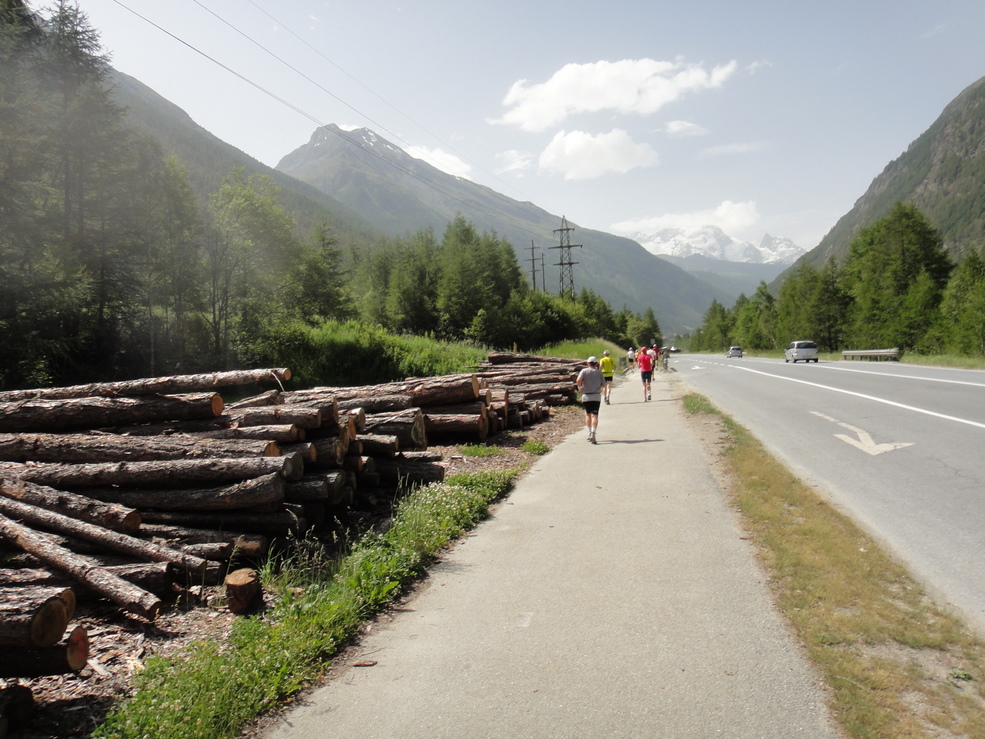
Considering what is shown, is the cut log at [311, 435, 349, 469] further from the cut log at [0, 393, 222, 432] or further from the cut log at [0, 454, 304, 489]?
the cut log at [0, 393, 222, 432]

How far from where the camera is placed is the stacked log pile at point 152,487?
14.3 ft

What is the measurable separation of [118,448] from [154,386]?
133 cm

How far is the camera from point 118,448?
6.40 meters

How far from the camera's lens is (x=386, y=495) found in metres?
8.14

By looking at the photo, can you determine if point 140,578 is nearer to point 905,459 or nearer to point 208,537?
point 208,537

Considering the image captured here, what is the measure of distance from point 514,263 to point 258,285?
108 feet

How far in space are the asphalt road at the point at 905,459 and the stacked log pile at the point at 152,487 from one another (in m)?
5.41

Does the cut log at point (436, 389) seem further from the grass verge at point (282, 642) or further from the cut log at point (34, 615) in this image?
the cut log at point (34, 615)

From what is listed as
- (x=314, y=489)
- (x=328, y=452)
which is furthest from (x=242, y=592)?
(x=328, y=452)

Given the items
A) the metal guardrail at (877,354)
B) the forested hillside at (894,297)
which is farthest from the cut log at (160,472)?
the forested hillside at (894,297)

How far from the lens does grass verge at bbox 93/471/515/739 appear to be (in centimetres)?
321

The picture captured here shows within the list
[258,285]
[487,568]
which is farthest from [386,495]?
[258,285]

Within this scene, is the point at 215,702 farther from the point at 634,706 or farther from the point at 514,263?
the point at 514,263

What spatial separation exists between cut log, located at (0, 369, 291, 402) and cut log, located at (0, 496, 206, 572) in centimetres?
220
